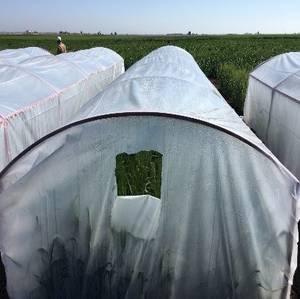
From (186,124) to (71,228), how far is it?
1.26 m

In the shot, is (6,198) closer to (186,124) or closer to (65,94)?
(186,124)

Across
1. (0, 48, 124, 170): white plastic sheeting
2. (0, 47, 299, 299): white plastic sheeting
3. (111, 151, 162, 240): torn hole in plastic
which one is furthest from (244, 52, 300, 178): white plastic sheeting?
(0, 48, 124, 170): white plastic sheeting

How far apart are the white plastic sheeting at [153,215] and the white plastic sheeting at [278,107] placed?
2.56m

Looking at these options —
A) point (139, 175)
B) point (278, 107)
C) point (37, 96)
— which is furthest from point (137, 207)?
point (278, 107)

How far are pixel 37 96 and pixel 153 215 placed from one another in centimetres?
338

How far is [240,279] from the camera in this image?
3391 mm

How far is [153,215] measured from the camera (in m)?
3.54

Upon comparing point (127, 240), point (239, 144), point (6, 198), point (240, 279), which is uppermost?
point (239, 144)

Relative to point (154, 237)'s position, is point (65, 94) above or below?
above

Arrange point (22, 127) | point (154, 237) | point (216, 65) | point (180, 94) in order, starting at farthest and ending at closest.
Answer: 1. point (216, 65)
2. point (22, 127)
3. point (180, 94)
4. point (154, 237)

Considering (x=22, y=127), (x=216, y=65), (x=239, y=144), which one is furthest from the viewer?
(x=216, y=65)

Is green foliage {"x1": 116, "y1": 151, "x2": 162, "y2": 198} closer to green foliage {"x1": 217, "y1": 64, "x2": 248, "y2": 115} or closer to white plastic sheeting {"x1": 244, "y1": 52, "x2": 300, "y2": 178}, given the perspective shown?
white plastic sheeting {"x1": 244, "y1": 52, "x2": 300, "y2": 178}

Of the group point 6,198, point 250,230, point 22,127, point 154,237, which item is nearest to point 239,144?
point 250,230

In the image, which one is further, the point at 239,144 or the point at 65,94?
the point at 65,94
